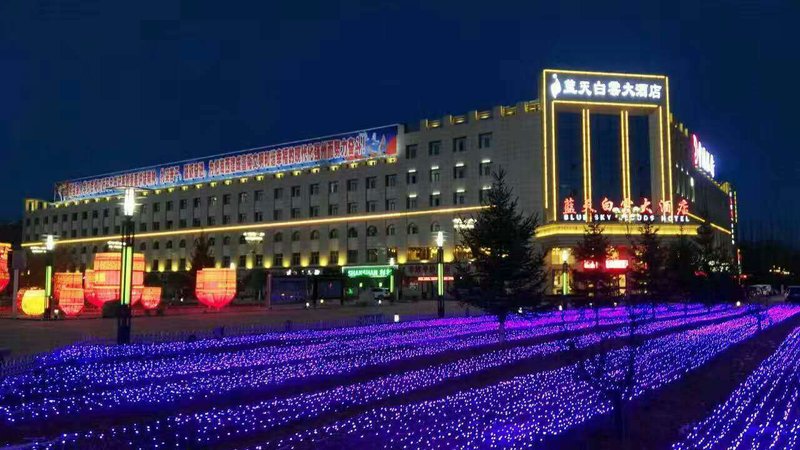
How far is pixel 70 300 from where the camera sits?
3250cm

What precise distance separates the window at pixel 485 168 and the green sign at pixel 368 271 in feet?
41.8

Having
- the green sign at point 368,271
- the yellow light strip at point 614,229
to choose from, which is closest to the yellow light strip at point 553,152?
the yellow light strip at point 614,229

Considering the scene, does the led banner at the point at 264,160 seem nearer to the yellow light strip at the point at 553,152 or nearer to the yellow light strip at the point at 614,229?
the yellow light strip at the point at 553,152

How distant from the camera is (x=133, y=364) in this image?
1330 cm

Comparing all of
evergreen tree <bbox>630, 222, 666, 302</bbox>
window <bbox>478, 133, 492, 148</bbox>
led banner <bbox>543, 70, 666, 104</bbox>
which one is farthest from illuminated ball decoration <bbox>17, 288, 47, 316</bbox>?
led banner <bbox>543, 70, 666, 104</bbox>

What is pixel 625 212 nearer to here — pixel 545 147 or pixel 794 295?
pixel 545 147

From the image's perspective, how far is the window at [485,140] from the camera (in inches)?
2446

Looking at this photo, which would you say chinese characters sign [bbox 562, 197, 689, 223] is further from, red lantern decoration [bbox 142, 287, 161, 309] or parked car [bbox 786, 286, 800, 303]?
red lantern decoration [bbox 142, 287, 161, 309]

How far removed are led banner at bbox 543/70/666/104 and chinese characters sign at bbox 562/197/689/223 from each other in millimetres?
8565

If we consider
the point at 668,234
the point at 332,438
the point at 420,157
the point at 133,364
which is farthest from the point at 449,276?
the point at 332,438

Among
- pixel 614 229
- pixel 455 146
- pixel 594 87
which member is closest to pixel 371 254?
pixel 455 146

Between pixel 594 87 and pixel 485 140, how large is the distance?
11056mm

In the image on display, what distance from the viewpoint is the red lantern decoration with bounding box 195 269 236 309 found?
36188mm

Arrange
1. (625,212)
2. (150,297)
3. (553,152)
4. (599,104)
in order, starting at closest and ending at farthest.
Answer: (150,297) < (625,212) < (599,104) < (553,152)
